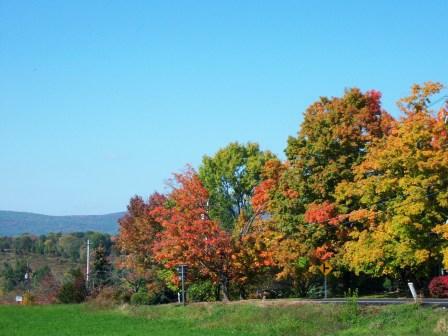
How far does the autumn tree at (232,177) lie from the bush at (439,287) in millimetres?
22486

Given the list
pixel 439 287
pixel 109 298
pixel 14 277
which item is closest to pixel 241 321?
pixel 439 287

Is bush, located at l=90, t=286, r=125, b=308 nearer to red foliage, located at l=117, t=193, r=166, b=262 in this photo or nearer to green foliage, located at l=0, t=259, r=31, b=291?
red foliage, located at l=117, t=193, r=166, b=262

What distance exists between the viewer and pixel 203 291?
188 feet

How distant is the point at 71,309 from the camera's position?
55.5m

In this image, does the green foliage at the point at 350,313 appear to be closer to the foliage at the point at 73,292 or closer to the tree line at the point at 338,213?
the tree line at the point at 338,213

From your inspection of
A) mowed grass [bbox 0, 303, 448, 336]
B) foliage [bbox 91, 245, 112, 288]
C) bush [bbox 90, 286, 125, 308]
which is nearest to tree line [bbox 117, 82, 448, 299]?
bush [bbox 90, 286, 125, 308]

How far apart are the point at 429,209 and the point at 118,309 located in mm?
23344

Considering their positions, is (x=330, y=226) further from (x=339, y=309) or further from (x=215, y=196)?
(x=215, y=196)

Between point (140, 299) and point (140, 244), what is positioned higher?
point (140, 244)

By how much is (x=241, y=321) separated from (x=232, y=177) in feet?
97.6

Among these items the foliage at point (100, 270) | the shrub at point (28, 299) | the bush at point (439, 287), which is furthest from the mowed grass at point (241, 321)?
the foliage at point (100, 270)

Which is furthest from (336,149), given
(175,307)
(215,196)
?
(215,196)

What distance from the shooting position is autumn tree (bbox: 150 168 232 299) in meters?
50.2

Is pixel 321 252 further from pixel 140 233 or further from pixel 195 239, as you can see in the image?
pixel 140 233
